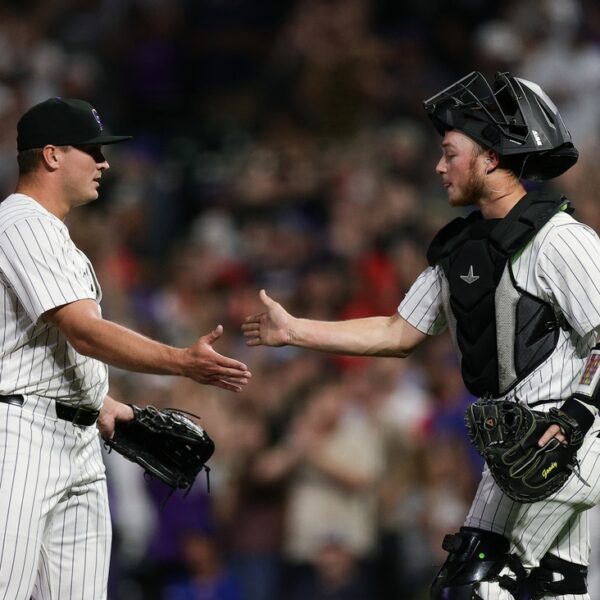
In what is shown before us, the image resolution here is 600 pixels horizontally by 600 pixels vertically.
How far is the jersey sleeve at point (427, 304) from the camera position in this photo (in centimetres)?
484

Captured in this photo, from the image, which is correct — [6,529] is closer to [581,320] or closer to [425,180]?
[581,320]

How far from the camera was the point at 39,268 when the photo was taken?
14.1 feet

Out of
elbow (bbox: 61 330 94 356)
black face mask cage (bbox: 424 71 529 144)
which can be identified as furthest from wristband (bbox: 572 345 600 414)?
elbow (bbox: 61 330 94 356)

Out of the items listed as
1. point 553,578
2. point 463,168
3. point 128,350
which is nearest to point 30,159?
point 128,350

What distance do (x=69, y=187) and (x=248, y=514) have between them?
382 cm

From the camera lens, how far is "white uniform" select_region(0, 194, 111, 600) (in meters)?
4.31

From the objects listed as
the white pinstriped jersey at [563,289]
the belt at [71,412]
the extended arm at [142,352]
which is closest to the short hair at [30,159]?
the extended arm at [142,352]

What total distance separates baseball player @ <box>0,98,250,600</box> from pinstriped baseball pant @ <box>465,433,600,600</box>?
1.06 meters

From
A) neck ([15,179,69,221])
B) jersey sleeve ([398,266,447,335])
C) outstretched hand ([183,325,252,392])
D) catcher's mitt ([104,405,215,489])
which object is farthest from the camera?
catcher's mitt ([104,405,215,489])

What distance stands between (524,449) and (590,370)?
0.38m

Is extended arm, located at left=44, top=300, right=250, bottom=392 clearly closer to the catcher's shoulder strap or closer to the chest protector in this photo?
the chest protector

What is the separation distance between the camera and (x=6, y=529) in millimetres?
4293

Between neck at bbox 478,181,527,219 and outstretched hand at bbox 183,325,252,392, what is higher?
neck at bbox 478,181,527,219

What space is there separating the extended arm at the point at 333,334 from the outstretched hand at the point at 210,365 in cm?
67
